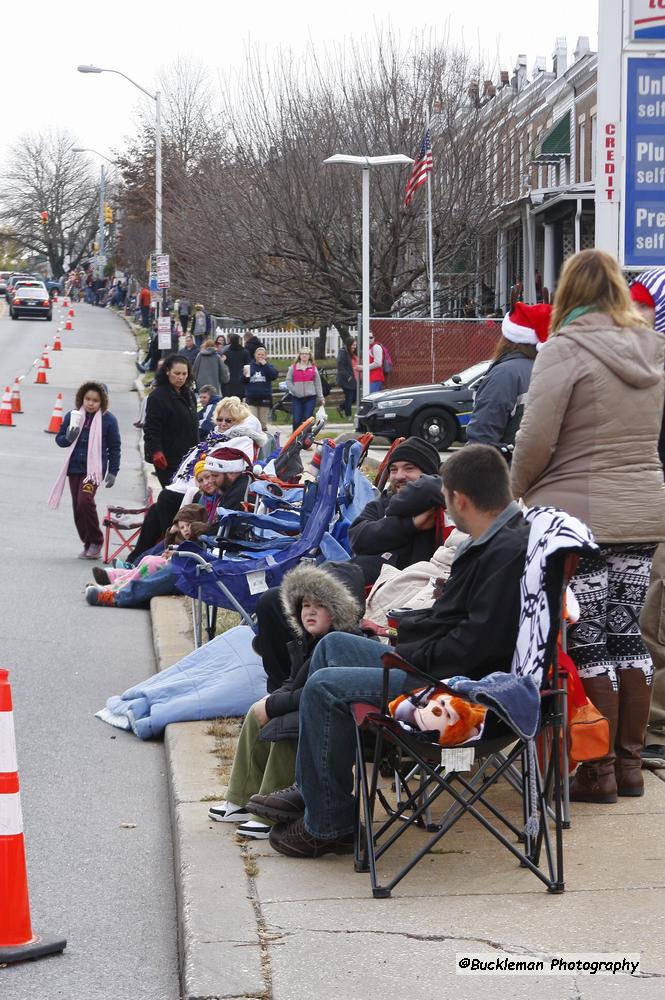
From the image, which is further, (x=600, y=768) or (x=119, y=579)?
(x=119, y=579)

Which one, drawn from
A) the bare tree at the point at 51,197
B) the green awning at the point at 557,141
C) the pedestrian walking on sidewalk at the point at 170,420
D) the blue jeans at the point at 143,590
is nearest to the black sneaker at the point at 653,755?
the blue jeans at the point at 143,590

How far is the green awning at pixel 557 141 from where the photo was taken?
35.5 m

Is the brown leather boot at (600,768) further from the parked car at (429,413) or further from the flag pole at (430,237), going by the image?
the flag pole at (430,237)

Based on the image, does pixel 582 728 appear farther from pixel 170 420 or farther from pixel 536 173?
pixel 536 173

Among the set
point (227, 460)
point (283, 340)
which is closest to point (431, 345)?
Answer: point (283, 340)

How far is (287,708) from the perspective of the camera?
17.4 ft

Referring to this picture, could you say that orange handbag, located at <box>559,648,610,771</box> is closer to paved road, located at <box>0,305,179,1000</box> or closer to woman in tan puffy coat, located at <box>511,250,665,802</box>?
woman in tan puffy coat, located at <box>511,250,665,802</box>

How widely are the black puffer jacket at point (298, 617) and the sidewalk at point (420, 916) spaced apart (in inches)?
17.8

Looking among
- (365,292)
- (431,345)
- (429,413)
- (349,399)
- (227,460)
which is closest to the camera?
(227,460)


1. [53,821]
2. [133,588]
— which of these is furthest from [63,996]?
[133,588]

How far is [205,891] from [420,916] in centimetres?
76

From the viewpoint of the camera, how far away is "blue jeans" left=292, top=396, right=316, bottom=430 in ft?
84.6

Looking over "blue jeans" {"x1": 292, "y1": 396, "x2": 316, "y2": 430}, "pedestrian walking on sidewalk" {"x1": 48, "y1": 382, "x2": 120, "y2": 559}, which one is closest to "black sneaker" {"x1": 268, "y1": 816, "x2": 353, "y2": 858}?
"pedestrian walking on sidewalk" {"x1": 48, "y1": 382, "x2": 120, "y2": 559}

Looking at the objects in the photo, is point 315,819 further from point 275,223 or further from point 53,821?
point 275,223
